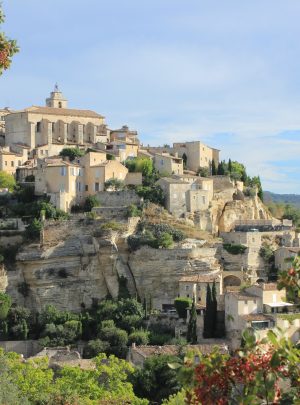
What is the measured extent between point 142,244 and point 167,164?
9.95 m

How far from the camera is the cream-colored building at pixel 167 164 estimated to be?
185 feet

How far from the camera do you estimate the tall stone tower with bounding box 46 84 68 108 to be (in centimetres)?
7175

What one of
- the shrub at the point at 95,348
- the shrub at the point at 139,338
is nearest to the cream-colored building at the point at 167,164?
the shrub at the point at 139,338

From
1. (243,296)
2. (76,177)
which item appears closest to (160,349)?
(243,296)

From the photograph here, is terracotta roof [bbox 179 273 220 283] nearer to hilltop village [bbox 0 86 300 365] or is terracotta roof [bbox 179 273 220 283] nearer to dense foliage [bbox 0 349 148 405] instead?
hilltop village [bbox 0 86 300 365]

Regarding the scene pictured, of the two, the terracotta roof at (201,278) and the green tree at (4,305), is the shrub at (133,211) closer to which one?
the terracotta roof at (201,278)

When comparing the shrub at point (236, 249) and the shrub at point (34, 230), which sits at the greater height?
the shrub at point (34, 230)

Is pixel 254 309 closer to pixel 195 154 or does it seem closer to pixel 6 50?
pixel 195 154

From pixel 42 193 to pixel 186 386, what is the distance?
151ft

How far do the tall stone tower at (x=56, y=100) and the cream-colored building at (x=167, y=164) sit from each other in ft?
A: 58.8

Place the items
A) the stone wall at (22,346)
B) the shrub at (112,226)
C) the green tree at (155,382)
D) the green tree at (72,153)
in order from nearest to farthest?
the green tree at (155,382)
the stone wall at (22,346)
the shrub at (112,226)
the green tree at (72,153)

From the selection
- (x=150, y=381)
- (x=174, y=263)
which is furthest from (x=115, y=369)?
(x=174, y=263)

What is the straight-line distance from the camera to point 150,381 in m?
34.5

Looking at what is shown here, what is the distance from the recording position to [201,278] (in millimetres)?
46031
